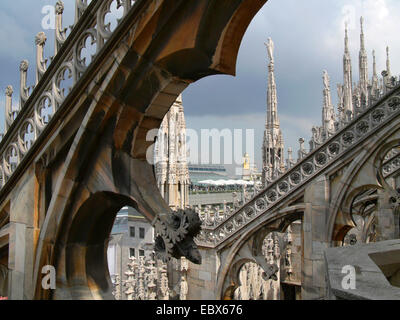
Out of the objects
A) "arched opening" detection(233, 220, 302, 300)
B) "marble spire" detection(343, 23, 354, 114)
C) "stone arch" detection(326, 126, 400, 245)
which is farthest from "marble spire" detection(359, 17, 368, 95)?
"stone arch" detection(326, 126, 400, 245)

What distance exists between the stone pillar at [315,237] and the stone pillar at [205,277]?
2741mm

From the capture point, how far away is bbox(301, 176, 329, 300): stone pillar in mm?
9188

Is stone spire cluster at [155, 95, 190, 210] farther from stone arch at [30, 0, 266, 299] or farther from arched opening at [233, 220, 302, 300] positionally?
stone arch at [30, 0, 266, 299]

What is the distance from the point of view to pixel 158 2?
8.39 ft

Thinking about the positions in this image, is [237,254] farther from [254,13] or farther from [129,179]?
[254,13]

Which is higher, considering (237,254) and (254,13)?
(254,13)

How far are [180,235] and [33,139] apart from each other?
1.94 metres

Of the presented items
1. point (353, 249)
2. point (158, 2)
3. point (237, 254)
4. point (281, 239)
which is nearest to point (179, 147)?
point (237, 254)

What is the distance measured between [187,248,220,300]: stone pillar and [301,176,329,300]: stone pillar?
2741 millimetres

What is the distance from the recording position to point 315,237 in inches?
367

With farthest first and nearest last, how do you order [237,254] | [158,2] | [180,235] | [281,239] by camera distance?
1. [281,239]
2. [237,254]
3. [158,2]
4. [180,235]

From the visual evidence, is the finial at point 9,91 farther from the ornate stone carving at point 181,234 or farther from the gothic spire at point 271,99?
the gothic spire at point 271,99

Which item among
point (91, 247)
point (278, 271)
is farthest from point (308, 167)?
point (91, 247)

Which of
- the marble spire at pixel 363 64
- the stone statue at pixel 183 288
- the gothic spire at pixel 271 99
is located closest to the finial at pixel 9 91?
the stone statue at pixel 183 288
